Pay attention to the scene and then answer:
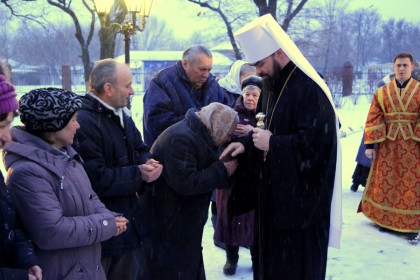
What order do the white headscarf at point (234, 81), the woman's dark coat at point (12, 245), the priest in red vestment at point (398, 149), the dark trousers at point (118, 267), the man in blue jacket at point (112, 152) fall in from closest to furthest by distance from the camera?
the woman's dark coat at point (12, 245)
the man in blue jacket at point (112, 152)
the dark trousers at point (118, 267)
the priest in red vestment at point (398, 149)
the white headscarf at point (234, 81)

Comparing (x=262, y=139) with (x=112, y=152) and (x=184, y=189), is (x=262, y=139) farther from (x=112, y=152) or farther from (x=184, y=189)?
(x=112, y=152)

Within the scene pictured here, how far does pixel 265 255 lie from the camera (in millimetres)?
3211

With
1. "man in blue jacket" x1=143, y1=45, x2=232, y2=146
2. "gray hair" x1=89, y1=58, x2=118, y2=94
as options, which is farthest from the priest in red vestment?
"gray hair" x1=89, y1=58, x2=118, y2=94

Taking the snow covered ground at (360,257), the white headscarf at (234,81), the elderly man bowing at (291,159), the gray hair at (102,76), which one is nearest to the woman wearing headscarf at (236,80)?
the white headscarf at (234,81)

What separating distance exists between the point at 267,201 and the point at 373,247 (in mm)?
2687

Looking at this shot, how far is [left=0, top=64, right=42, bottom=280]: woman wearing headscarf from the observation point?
6.65 ft

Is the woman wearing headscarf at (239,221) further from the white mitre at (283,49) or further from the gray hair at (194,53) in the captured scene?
the white mitre at (283,49)

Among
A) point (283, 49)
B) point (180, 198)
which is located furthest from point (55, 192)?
point (283, 49)

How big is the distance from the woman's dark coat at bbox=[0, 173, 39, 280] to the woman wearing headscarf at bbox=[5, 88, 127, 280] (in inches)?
3.6

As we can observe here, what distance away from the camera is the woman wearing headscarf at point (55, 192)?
2.19 m

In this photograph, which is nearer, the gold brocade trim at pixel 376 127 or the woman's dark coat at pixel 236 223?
the woman's dark coat at pixel 236 223

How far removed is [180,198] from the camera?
10.3 ft

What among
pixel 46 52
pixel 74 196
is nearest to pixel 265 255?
pixel 74 196

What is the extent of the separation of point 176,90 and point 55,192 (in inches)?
93.1
